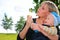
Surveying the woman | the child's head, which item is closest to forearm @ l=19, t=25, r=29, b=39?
the woman

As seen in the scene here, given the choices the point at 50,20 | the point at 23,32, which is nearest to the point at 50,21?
the point at 50,20

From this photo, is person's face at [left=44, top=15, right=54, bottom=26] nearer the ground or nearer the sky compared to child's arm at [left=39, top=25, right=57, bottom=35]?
nearer the sky

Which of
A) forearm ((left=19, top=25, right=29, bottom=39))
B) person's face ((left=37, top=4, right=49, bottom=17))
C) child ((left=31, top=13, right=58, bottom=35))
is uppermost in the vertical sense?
person's face ((left=37, top=4, right=49, bottom=17))

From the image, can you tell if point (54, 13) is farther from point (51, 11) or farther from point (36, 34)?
point (36, 34)

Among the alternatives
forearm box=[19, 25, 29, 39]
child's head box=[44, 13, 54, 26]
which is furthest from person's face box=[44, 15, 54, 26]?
forearm box=[19, 25, 29, 39]

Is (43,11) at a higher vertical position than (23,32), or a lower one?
higher

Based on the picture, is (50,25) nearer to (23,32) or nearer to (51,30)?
(51,30)

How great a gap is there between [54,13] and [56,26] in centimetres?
7

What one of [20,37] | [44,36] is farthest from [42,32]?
[20,37]

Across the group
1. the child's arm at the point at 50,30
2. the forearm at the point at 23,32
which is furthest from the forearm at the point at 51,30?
the forearm at the point at 23,32

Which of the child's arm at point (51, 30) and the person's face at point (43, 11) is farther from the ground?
the person's face at point (43, 11)

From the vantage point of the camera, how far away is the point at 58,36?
0.85 metres

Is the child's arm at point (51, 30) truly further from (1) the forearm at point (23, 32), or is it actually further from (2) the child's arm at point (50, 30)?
(1) the forearm at point (23, 32)

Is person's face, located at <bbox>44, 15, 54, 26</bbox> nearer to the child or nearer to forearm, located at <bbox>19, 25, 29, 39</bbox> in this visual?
the child
